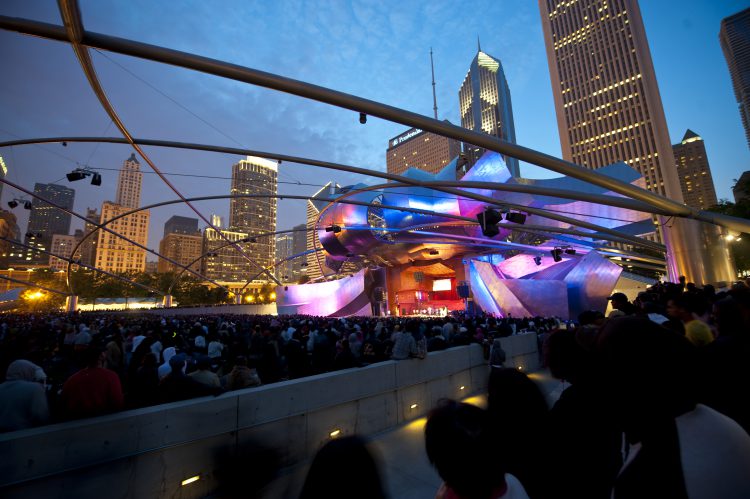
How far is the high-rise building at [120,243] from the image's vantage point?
12340cm

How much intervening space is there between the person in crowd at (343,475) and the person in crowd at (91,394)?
13.8ft

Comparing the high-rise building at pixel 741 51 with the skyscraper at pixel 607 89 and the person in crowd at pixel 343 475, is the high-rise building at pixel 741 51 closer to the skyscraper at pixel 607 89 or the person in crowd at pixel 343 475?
the skyscraper at pixel 607 89

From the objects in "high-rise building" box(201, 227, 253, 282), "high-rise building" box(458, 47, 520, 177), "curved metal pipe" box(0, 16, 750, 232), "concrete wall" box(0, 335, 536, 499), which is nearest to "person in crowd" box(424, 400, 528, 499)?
"concrete wall" box(0, 335, 536, 499)

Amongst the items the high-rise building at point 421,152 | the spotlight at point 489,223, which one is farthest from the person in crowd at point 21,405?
the high-rise building at point 421,152

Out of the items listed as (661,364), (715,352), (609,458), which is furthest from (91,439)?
(715,352)

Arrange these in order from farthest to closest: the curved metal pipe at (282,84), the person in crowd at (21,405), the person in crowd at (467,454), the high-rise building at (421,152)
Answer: the high-rise building at (421,152), the curved metal pipe at (282,84), the person in crowd at (21,405), the person in crowd at (467,454)

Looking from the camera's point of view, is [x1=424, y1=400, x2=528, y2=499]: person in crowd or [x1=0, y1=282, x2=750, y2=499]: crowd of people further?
[x1=424, y1=400, x2=528, y2=499]: person in crowd

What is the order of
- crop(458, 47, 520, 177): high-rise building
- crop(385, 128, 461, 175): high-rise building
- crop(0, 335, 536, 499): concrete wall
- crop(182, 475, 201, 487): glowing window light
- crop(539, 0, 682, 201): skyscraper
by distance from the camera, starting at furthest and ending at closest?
crop(458, 47, 520, 177): high-rise building → crop(385, 128, 461, 175): high-rise building → crop(539, 0, 682, 201): skyscraper → crop(182, 475, 201, 487): glowing window light → crop(0, 335, 536, 499): concrete wall

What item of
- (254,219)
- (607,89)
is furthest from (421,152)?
(254,219)

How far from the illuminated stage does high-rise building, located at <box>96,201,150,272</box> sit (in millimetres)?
106212

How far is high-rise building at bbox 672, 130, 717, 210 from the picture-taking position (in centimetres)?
13750

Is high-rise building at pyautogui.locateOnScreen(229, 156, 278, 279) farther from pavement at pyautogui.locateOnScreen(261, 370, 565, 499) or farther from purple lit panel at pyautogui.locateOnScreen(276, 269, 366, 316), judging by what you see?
pavement at pyautogui.locateOnScreen(261, 370, 565, 499)

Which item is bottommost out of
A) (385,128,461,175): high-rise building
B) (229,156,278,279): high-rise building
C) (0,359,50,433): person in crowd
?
(0,359,50,433): person in crowd

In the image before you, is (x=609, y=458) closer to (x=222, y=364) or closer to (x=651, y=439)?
(x=651, y=439)
